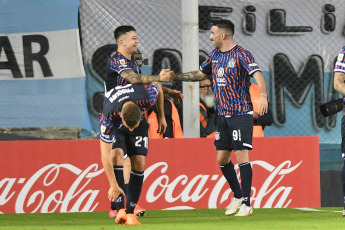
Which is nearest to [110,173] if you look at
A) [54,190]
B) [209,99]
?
[54,190]

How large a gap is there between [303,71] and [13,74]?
399 cm

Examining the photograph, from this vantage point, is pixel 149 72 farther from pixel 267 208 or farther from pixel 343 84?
pixel 343 84

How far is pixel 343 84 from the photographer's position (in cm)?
895

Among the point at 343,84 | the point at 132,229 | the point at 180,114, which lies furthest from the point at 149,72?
the point at 132,229

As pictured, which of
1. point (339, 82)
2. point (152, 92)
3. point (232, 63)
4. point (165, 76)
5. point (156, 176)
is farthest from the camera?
point (156, 176)

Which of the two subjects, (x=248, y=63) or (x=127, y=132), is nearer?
(x=127, y=132)

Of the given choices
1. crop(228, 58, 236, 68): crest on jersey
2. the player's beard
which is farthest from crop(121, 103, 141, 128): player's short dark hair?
the player's beard

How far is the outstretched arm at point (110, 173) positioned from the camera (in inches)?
320

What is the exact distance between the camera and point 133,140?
9375 millimetres

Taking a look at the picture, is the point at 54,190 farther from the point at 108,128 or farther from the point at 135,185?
the point at 108,128

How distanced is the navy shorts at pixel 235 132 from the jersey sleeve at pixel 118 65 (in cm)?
118

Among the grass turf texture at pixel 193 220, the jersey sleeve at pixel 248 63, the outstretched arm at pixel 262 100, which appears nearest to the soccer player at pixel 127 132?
the grass turf texture at pixel 193 220

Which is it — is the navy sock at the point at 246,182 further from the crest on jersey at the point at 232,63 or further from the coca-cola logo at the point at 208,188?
the coca-cola logo at the point at 208,188

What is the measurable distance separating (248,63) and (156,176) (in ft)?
7.17
